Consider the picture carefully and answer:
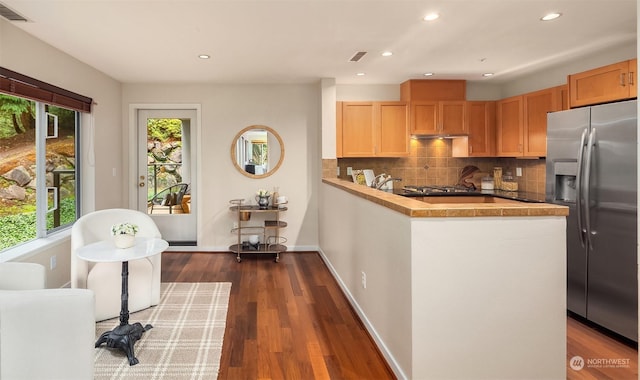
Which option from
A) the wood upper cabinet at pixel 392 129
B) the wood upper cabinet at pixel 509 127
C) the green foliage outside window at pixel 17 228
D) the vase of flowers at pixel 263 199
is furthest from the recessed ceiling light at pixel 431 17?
the green foliage outside window at pixel 17 228

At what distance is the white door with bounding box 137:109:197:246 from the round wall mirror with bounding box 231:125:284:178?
2.13 ft

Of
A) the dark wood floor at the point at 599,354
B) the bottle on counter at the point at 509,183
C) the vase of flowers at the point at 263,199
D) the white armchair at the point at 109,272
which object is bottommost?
the dark wood floor at the point at 599,354

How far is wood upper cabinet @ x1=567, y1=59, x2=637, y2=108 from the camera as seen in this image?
3188 mm

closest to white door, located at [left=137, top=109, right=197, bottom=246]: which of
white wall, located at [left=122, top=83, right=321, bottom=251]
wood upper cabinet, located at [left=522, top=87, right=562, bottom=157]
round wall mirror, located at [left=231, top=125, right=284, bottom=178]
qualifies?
white wall, located at [left=122, top=83, right=321, bottom=251]

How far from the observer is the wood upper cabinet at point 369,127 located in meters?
5.46

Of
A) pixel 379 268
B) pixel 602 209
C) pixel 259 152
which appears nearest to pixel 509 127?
pixel 602 209

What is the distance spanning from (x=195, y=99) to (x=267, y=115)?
0.98 m

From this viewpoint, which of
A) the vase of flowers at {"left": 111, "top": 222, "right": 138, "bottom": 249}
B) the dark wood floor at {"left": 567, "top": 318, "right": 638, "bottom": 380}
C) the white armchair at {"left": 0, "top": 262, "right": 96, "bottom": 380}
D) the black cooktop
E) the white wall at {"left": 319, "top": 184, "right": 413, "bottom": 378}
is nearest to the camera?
the white armchair at {"left": 0, "top": 262, "right": 96, "bottom": 380}

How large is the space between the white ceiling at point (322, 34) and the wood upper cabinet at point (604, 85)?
35cm

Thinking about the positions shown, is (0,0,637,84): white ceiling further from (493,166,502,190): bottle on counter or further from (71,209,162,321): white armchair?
(71,209,162,321): white armchair

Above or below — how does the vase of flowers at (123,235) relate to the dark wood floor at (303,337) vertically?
above

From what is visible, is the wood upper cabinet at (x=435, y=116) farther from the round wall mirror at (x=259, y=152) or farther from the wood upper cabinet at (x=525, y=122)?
the round wall mirror at (x=259, y=152)

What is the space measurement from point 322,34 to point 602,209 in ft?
8.28

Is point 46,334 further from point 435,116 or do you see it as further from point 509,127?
point 509,127
